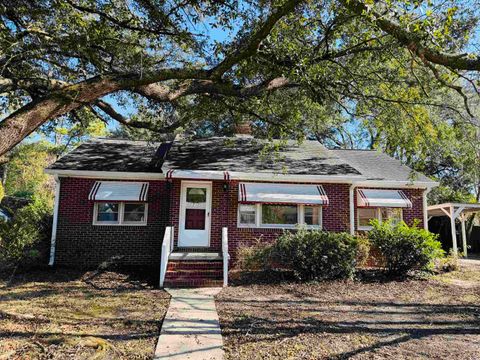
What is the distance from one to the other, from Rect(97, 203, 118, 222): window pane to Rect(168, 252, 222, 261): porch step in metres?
2.82

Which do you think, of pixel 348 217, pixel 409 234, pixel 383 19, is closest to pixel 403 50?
pixel 383 19

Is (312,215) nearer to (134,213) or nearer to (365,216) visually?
(365,216)

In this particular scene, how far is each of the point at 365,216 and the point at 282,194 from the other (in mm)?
3779

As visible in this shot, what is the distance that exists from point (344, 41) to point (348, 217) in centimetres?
563

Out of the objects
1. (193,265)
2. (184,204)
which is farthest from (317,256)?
(184,204)

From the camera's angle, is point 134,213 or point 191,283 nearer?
point 191,283

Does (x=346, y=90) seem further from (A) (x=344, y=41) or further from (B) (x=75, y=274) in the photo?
(B) (x=75, y=274)

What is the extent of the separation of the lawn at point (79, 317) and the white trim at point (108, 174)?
3328 mm

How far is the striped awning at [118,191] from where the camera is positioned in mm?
11055

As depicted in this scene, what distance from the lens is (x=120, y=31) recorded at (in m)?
8.41

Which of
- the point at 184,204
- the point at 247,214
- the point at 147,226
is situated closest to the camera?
the point at 184,204

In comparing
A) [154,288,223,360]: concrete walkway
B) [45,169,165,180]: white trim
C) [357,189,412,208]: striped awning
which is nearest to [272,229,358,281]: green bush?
[154,288,223,360]: concrete walkway

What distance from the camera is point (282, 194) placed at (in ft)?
36.4

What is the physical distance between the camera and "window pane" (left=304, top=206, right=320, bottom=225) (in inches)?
463
